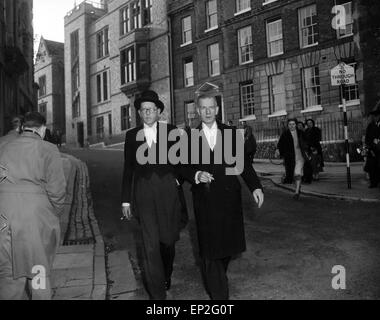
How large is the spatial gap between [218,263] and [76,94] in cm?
3875

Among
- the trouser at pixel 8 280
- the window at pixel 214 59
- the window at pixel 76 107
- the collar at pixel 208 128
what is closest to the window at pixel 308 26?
the window at pixel 214 59

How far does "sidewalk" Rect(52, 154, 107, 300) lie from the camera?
13.0ft

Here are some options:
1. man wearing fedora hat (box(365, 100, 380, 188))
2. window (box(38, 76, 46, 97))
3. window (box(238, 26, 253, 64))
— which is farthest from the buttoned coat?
window (box(38, 76, 46, 97))

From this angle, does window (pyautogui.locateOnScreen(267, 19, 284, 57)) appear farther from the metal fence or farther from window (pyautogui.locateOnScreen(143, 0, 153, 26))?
window (pyautogui.locateOnScreen(143, 0, 153, 26))

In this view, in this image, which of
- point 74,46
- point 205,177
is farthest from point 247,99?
point 74,46

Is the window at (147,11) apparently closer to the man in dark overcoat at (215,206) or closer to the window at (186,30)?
the window at (186,30)

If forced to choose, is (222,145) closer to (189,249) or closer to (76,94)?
(189,249)

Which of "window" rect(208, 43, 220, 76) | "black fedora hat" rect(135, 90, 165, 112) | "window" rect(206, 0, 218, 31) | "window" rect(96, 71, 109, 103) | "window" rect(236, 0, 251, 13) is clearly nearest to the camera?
"black fedora hat" rect(135, 90, 165, 112)

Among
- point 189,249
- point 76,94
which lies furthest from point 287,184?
point 76,94

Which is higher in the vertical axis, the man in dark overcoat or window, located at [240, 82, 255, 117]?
window, located at [240, 82, 255, 117]

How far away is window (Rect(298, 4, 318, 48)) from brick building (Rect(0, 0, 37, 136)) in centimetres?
1372

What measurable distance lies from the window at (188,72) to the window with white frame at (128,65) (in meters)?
5.10

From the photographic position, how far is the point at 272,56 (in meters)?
22.2

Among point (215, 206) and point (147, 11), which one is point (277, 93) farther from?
point (215, 206)
